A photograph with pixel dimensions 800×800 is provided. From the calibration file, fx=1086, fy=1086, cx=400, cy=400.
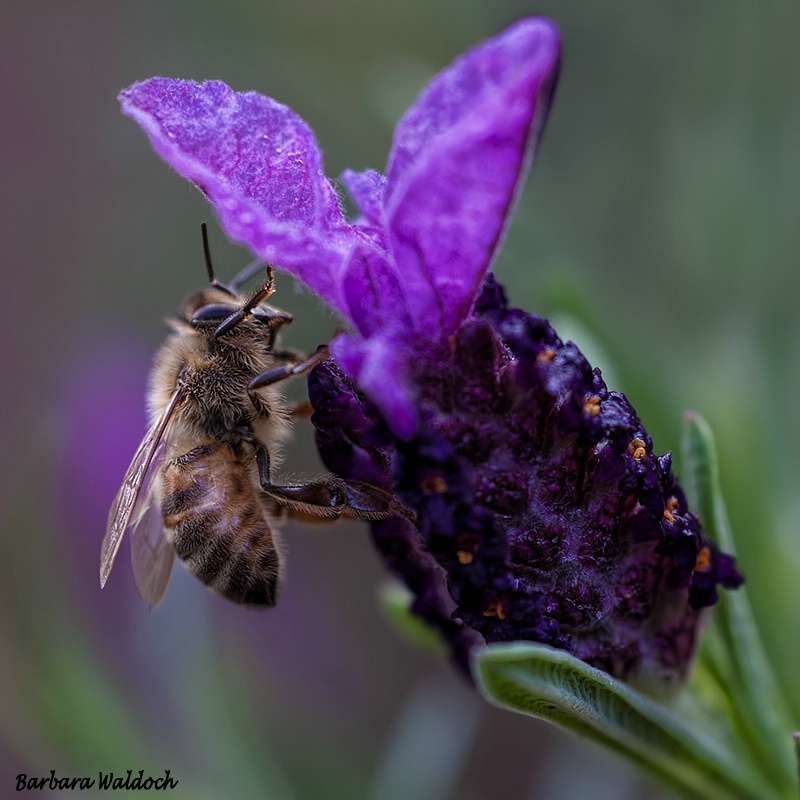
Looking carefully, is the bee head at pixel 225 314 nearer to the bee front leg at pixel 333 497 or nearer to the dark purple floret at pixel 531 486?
the bee front leg at pixel 333 497

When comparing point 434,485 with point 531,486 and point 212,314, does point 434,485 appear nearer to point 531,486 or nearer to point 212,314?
point 531,486

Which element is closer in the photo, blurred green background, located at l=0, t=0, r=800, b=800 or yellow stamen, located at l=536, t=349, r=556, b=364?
→ yellow stamen, located at l=536, t=349, r=556, b=364

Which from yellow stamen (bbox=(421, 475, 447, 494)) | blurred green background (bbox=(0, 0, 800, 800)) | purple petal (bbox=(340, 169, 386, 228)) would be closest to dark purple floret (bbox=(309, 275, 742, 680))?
yellow stamen (bbox=(421, 475, 447, 494))

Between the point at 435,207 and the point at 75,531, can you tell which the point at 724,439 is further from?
the point at 75,531

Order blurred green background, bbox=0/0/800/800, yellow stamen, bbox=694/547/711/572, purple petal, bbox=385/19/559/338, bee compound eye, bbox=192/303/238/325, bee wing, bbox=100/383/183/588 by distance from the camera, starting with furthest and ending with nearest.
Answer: blurred green background, bbox=0/0/800/800, bee compound eye, bbox=192/303/238/325, bee wing, bbox=100/383/183/588, yellow stamen, bbox=694/547/711/572, purple petal, bbox=385/19/559/338

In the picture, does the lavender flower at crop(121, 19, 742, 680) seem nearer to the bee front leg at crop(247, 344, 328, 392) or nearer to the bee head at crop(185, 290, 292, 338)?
the bee front leg at crop(247, 344, 328, 392)

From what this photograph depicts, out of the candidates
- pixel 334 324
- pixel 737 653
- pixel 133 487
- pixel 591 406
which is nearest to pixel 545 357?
pixel 591 406

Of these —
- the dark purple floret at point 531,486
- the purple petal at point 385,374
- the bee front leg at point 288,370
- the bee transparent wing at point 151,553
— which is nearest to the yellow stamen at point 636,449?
the dark purple floret at point 531,486
